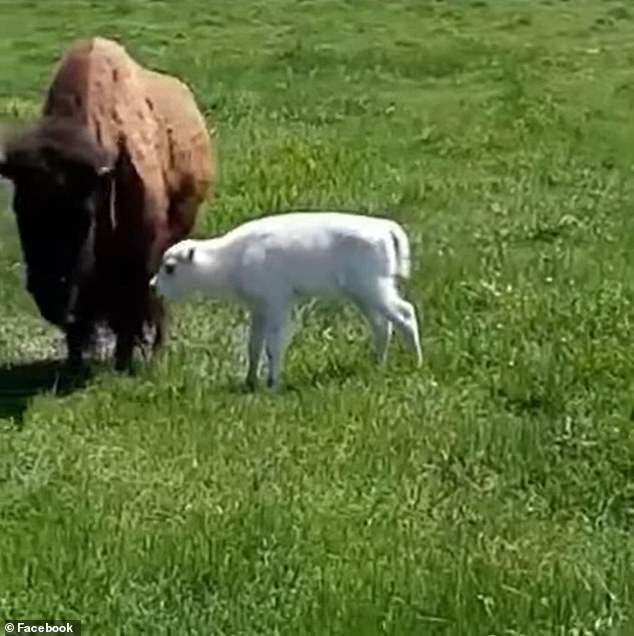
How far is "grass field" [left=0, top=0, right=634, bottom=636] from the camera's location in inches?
236

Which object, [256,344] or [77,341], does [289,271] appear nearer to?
[256,344]

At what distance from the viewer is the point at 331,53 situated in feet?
67.8

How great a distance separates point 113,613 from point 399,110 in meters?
11.9

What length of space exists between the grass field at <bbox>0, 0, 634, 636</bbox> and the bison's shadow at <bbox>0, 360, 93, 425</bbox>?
2cm

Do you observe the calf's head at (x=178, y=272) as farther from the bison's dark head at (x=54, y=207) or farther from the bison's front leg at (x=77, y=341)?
the bison's front leg at (x=77, y=341)

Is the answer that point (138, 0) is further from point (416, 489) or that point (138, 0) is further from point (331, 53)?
point (416, 489)

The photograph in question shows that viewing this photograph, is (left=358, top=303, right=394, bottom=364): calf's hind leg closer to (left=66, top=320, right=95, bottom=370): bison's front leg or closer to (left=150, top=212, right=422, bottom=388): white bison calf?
(left=150, top=212, right=422, bottom=388): white bison calf

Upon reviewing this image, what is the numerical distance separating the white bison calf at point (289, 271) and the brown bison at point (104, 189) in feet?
1.21

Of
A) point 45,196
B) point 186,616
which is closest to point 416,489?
point 186,616

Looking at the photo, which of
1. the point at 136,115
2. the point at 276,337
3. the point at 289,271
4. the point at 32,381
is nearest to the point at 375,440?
the point at 276,337

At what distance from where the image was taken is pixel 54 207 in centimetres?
866

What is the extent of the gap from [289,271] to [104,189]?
870 mm

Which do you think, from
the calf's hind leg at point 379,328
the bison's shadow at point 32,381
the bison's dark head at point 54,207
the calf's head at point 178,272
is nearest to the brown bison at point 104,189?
the bison's dark head at point 54,207

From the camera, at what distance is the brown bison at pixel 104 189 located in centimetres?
866
